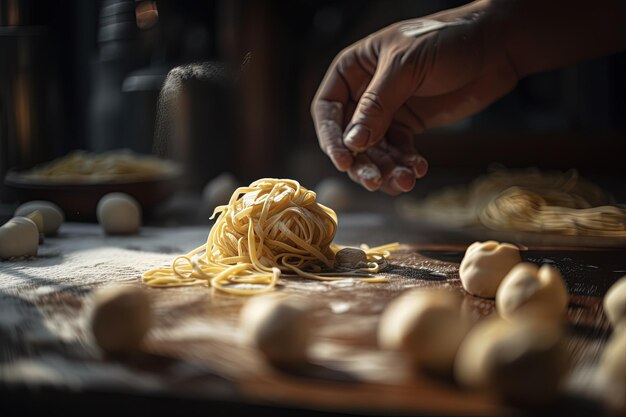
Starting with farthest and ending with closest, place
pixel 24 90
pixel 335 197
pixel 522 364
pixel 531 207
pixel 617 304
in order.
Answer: pixel 335 197, pixel 24 90, pixel 531 207, pixel 617 304, pixel 522 364

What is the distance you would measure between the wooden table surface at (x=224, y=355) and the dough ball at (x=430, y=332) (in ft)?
0.10

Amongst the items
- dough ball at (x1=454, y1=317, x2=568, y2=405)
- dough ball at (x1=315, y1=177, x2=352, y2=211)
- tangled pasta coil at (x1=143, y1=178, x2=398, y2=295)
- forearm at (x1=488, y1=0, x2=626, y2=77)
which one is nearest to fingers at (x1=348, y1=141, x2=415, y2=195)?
tangled pasta coil at (x1=143, y1=178, x2=398, y2=295)

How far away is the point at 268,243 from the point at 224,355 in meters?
0.66

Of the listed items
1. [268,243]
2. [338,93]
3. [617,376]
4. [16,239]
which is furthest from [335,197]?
[617,376]

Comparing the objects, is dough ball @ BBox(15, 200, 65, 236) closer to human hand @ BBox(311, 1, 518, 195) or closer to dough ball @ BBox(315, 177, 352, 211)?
human hand @ BBox(311, 1, 518, 195)

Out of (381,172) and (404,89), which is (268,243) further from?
(404,89)

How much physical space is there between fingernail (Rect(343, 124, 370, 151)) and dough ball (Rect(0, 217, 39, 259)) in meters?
0.91

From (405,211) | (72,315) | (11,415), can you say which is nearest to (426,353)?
(11,415)

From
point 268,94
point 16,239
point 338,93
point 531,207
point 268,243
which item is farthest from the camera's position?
point 268,94

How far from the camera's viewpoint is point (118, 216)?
8.21 feet

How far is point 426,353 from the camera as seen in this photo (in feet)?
3.82

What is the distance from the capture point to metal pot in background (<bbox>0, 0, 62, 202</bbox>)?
2.77m

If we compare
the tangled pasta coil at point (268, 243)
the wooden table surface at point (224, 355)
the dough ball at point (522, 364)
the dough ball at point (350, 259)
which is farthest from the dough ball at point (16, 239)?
the dough ball at point (522, 364)

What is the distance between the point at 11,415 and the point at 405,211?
2.13 m
